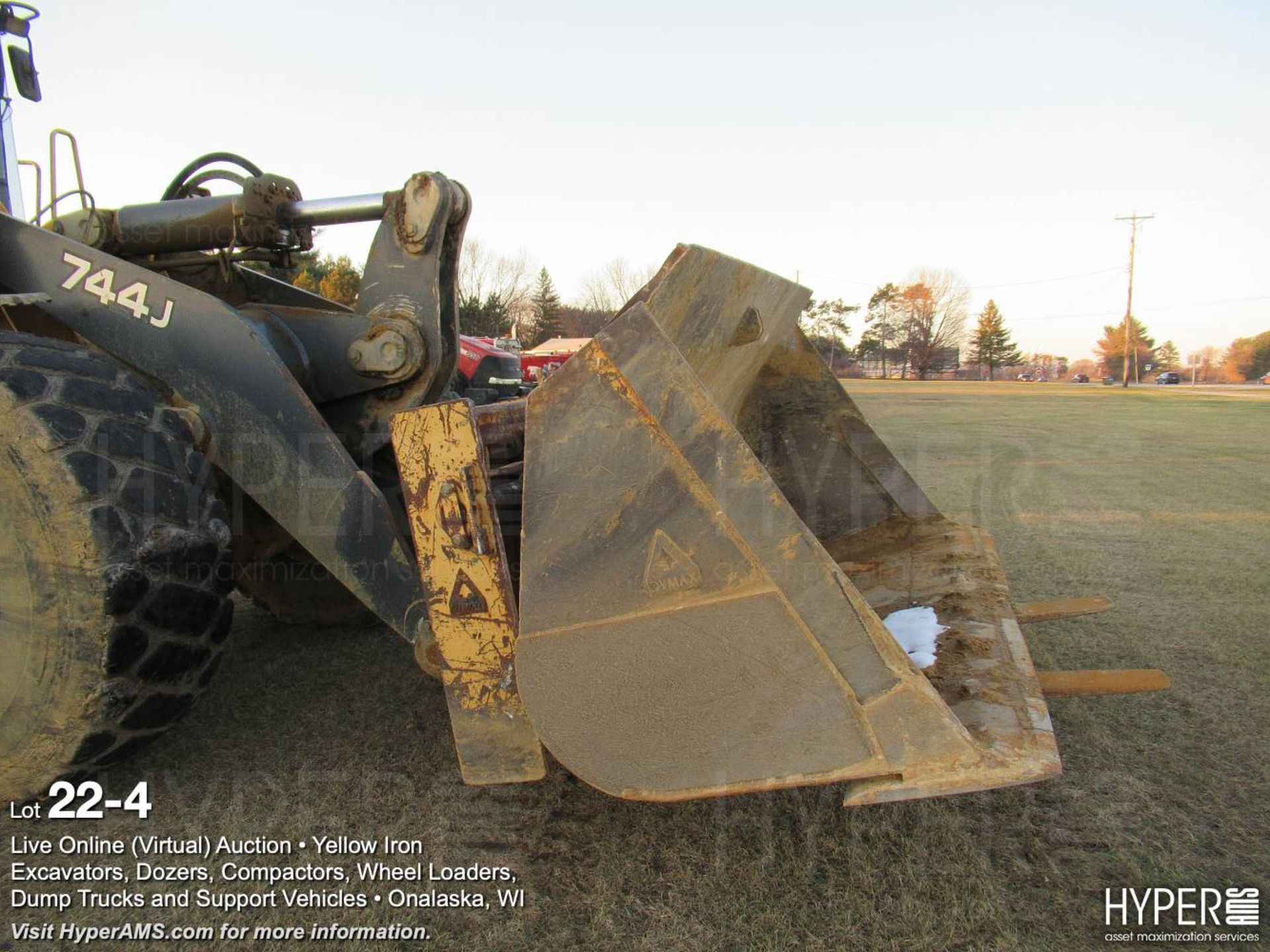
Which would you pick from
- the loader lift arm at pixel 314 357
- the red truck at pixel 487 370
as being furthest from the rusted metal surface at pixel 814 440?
the red truck at pixel 487 370

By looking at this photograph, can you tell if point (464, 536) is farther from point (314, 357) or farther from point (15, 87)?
point (15, 87)

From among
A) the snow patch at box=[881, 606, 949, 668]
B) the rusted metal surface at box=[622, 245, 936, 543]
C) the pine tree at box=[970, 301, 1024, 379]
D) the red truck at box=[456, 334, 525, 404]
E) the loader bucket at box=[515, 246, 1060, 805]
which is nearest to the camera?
the loader bucket at box=[515, 246, 1060, 805]

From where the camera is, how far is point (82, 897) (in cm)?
180

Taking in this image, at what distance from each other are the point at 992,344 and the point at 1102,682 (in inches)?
2508

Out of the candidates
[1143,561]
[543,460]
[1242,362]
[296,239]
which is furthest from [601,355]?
[1242,362]

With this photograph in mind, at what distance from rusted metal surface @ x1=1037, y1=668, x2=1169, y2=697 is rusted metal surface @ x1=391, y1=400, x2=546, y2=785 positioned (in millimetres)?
1362

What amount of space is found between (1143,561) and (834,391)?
112 inches

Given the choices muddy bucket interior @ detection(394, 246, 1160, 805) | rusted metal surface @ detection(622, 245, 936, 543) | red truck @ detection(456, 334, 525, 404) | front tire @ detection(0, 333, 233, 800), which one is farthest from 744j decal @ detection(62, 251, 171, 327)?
red truck @ detection(456, 334, 525, 404)

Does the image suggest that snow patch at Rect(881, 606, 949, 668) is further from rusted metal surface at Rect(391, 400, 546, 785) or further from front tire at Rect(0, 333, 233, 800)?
front tire at Rect(0, 333, 233, 800)

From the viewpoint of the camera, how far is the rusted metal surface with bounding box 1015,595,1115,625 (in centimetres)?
277

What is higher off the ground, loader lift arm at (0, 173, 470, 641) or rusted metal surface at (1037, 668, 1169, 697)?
loader lift arm at (0, 173, 470, 641)

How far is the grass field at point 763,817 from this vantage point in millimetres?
1711

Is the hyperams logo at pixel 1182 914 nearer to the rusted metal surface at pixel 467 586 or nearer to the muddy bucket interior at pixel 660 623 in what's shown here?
the muddy bucket interior at pixel 660 623

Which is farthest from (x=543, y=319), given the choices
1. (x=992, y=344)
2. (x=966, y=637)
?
(x=966, y=637)
